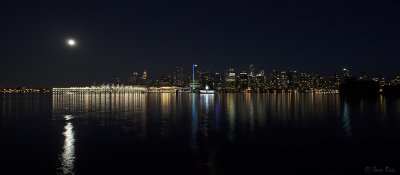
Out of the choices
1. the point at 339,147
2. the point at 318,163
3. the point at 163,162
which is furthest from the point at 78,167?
the point at 339,147

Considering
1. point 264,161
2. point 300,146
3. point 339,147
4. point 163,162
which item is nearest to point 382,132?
point 339,147

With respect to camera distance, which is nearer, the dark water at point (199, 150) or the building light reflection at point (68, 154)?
the building light reflection at point (68, 154)

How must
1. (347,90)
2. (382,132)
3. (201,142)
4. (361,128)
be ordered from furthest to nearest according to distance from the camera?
(347,90), (361,128), (382,132), (201,142)

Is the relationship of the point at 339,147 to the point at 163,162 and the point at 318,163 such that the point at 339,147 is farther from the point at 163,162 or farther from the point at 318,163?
the point at 163,162

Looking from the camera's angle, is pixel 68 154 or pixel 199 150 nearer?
pixel 68 154

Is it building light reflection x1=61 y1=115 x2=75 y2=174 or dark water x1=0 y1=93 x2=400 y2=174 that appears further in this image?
dark water x1=0 y1=93 x2=400 y2=174

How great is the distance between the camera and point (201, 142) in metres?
14.9

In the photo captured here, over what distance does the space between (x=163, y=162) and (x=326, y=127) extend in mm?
13655

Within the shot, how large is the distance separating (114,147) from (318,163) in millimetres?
8697

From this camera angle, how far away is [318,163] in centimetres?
1097

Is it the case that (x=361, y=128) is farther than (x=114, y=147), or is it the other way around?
(x=361, y=128)

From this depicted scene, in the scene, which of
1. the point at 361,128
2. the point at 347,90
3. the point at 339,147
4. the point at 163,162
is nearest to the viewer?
the point at 163,162

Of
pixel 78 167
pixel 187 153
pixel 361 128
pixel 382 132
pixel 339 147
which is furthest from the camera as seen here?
pixel 361 128

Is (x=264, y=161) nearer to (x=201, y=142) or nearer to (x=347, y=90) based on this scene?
(x=201, y=142)
